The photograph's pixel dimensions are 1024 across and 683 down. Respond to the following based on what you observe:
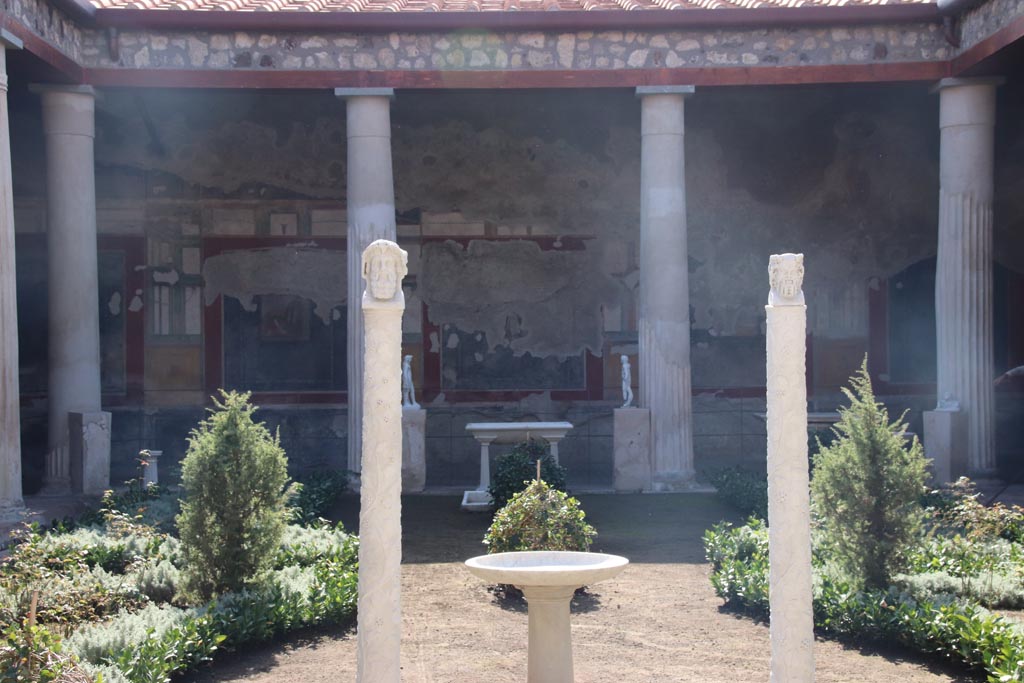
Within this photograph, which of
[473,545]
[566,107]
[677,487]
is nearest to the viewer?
[473,545]

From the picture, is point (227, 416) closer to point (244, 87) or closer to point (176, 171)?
point (244, 87)

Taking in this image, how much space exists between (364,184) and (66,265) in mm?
2824

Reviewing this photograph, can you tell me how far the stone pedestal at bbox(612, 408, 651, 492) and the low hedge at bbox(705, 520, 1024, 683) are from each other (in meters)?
3.82

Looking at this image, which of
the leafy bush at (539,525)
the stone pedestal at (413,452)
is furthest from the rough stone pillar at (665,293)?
the leafy bush at (539,525)

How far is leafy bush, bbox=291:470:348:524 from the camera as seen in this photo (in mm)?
10031

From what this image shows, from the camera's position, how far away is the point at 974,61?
11086mm

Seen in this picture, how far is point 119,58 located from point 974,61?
7.69 meters

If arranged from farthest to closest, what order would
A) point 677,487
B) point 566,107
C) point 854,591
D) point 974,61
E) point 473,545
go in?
1. point 566,107
2. point 677,487
3. point 974,61
4. point 473,545
5. point 854,591

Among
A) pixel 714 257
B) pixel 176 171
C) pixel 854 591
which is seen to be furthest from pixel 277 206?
pixel 854 591

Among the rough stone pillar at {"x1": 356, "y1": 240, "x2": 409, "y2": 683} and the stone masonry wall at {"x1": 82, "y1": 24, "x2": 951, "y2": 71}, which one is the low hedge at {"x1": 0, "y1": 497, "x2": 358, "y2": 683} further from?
the stone masonry wall at {"x1": 82, "y1": 24, "x2": 951, "y2": 71}

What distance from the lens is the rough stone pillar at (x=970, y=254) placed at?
1155 cm

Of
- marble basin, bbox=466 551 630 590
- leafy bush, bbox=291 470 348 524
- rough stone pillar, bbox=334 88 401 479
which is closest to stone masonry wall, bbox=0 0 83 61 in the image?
rough stone pillar, bbox=334 88 401 479

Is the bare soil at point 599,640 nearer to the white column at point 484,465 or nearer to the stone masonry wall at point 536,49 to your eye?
the white column at point 484,465

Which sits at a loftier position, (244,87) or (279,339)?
(244,87)
